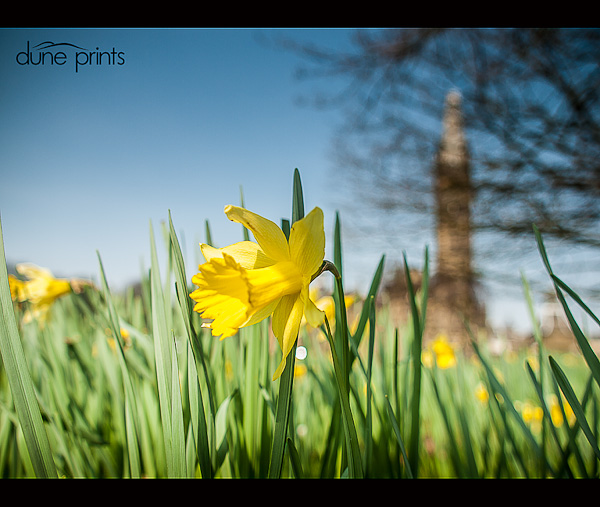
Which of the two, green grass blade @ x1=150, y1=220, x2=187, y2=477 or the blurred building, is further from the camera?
the blurred building

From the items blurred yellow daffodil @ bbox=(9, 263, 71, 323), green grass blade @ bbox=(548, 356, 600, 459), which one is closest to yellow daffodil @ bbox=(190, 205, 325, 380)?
green grass blade @ bbox=(548, 356, 600, 459)

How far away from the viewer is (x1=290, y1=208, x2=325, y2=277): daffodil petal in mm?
319

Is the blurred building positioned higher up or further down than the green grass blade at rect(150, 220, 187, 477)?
higher up

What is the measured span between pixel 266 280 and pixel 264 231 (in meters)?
0.04

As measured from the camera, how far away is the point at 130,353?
650 mm

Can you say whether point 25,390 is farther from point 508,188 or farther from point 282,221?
point 508,188

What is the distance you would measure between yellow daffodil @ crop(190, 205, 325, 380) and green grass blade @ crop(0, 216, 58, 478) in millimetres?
172

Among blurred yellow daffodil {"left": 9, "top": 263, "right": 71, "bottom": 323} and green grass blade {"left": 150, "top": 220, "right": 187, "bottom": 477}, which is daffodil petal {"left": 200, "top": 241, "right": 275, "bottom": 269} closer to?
green grass blade {"left": 150, "top": 220, "right": 187, "bottom": 477}

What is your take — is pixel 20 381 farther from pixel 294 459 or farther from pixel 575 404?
pixel 575 404

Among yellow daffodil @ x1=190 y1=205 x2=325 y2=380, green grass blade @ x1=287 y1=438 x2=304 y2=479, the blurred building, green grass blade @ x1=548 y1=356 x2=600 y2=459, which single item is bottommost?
green grass blade @ x1=287 y1=438 x2=304 y2=479

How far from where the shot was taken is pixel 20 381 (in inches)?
14.2

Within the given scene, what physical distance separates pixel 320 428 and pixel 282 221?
1.79 feet

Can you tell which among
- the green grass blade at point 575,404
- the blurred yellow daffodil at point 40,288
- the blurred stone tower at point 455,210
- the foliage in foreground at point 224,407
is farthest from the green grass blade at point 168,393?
the blurred stone tower at point 455,210
